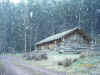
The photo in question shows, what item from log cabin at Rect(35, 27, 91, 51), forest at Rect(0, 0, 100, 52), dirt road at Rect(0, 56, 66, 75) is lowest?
dirt road at Rect(0, 56, 66, 75)

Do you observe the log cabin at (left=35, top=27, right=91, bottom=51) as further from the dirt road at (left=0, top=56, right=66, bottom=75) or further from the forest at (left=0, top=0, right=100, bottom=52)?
the dirt road at (left=0, top=56, right=66, bottom=75)

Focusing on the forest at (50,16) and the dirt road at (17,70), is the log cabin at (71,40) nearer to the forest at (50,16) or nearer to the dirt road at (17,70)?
the forest at (50,16)

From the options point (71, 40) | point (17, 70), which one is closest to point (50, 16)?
point (71, 40)

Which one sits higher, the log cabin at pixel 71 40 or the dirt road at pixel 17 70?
the log cabin at pixel 71 40

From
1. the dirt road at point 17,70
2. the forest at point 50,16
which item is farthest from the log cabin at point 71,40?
the dirt road at point 17,70

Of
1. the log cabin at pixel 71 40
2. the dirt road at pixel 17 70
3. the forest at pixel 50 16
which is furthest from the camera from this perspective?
the log cabin at pixel 71 40

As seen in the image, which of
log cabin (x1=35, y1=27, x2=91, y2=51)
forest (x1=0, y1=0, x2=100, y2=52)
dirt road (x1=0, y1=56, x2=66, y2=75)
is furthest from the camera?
log cabin (x1=35, y1=27, x2=91, y2=51)

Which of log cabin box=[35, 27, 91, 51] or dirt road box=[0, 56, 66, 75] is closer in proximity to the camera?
dirt road box=[0, 56, 66, 75]

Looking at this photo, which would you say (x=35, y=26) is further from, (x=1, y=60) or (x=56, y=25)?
(x=1, y=60)

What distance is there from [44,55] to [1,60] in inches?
257

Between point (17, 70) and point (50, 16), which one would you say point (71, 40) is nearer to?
point (50, 16)

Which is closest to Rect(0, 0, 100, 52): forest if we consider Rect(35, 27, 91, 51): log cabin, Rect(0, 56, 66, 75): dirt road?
Rect(35, 27, 91, 51): log cabin

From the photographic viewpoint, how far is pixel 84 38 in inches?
647

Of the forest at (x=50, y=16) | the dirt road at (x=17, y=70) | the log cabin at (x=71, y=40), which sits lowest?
the dirt road at (x=17, y=70)
